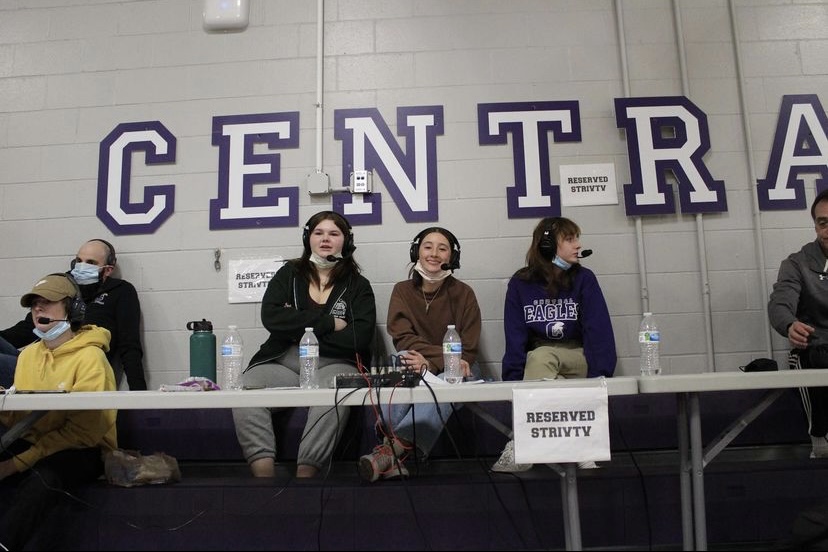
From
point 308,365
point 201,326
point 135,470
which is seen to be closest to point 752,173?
point 308,365

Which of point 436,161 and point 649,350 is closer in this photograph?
point 649,350

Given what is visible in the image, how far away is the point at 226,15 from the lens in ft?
10.6

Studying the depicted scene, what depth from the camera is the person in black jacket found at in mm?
2270

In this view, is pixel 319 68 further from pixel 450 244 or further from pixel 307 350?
pixel 307 350

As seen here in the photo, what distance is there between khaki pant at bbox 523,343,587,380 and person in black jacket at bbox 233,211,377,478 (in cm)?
71

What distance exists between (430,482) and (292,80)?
2.22m

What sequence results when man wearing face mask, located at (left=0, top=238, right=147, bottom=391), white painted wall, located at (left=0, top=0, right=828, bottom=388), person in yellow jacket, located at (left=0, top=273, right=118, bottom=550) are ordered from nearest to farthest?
1. person in yellow jacket, located at (left=0, top=273, right=118, bottom=550)
2. man wearing face mask, located at (left=0, top=238, right=147, bottom=391)
3. white painted wall, located at (left=0, top=0, right=828, bottom=388)

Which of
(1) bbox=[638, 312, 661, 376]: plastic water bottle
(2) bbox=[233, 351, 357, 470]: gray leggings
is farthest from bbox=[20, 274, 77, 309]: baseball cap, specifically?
(1) bbox=[638, 312, 661, 376]: plastic water bottle

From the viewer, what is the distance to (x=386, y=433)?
2.13 m

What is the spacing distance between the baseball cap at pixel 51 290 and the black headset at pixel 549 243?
6.23ft

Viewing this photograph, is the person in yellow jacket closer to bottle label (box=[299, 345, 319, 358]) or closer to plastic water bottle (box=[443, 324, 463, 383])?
bottle label (box=[299, 345, 319, 358])

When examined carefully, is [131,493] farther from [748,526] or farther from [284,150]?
[748,526]

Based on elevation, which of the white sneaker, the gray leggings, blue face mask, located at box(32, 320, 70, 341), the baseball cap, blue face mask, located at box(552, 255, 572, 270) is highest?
blue face mask, located at box(552, 255, 572, 270)

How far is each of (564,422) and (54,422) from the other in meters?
1.74
